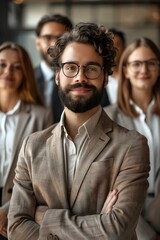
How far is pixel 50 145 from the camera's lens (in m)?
2.35

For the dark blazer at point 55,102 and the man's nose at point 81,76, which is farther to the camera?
the dark blazer at point 55,102

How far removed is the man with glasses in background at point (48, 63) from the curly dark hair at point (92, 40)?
124 centimetres

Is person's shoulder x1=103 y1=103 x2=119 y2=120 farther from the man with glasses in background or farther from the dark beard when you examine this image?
the dark beard

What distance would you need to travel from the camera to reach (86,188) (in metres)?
2.21

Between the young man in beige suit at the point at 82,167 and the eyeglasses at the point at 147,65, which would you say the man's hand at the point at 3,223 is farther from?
the eyeglasses at the point at 147,65

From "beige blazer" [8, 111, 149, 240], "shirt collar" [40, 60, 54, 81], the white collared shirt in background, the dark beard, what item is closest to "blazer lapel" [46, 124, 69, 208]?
"beige blazer" [8, 111, 149, 240]

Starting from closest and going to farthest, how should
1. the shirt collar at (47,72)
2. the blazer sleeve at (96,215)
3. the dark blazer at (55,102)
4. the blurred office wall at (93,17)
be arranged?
the blazer sleeve at (96,215) < the dark blazer at (55,102) < the shirt collar at (47,72) < the blurred office wall at (93,17)

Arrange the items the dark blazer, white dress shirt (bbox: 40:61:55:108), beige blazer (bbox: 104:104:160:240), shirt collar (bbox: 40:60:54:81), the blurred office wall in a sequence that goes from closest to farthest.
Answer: beige blazer (bbox: 104:104:160:240) → the dark blazer → white dress shirt (bbox: 40:61:55:108) → shirt collar (bbox: 40:60:54:81) → the blurred office wall

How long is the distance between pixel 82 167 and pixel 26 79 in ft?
4.25

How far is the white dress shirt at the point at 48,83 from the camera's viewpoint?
3.69 metres

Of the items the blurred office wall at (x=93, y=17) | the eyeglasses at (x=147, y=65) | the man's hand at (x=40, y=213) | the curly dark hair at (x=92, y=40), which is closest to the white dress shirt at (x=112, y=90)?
the eyeglasses at (x=147, y=65)

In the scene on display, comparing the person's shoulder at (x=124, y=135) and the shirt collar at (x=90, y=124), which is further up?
the shirt collar at (x=90, y=124)

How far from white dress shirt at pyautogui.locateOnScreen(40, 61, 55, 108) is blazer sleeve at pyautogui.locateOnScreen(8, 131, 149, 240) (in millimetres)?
1379

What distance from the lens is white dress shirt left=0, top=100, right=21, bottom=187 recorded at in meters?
3.10
